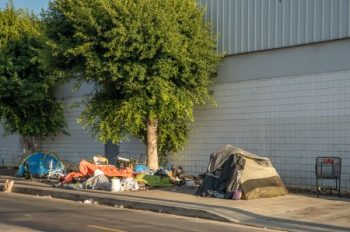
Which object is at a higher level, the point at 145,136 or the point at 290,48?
the point at 290,48

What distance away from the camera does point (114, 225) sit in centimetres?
1254

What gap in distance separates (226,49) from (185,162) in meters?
4.65

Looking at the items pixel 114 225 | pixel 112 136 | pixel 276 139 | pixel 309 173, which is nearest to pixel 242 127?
pixel 276 139

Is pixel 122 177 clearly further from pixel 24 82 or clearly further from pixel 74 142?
pixel 74 142

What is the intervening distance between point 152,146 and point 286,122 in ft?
16.9

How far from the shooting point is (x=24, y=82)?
25.8 m

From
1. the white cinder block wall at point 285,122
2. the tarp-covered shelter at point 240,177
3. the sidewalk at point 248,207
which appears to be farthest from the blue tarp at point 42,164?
the tarp-covered shelter at point 240,177

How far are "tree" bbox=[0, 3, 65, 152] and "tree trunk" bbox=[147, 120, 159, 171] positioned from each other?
583cm

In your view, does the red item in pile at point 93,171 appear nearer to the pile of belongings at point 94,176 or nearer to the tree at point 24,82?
the pile of belongings at point 94,176

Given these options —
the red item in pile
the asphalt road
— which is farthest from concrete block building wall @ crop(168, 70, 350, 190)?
the asphalt road

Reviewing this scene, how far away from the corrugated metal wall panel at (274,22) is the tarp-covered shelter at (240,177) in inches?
162

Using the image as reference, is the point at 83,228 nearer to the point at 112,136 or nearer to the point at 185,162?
the point at 112,136

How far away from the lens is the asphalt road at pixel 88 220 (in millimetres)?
12055

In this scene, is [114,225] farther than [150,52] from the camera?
No
